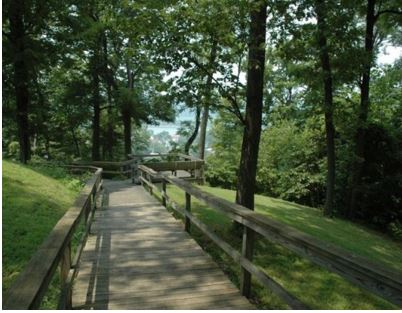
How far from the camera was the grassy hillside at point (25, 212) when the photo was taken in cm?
627

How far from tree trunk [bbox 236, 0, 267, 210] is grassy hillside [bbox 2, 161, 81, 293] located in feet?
12.4

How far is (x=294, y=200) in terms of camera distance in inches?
802

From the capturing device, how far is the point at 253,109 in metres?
8.30

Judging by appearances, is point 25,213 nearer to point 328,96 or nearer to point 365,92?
point 328,96

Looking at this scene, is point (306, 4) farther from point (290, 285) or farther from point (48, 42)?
point (48, 42)

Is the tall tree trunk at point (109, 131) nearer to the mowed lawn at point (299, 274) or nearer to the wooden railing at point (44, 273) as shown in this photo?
the mowed lawn at point (299, 274)

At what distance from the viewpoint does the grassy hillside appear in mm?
6270

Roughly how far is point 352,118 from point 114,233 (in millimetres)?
10065

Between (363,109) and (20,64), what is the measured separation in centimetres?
1281

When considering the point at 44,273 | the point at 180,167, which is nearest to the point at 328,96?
the point at 180,167

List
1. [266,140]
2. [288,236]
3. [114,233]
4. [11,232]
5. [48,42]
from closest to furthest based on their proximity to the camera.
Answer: [288,236] → [11,232] → [114,233] → [48,42] → [266,140]

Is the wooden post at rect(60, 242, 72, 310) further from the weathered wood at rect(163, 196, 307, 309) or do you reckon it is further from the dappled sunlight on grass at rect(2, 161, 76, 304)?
the weathered wood at rect(163, 196, 307, 309)

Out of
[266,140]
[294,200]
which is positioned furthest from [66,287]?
[266,140]

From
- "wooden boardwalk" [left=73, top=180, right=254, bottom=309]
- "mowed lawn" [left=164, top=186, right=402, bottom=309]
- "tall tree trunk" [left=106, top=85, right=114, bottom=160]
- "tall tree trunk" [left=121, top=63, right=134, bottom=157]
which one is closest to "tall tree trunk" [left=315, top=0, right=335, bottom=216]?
"mowed lawn" [left=164, top=186, right=402, bottom=309]
